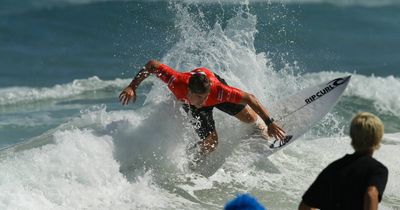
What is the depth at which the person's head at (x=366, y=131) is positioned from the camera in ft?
10.8

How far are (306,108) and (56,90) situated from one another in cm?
714

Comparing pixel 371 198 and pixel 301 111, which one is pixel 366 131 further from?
pixel 301 111

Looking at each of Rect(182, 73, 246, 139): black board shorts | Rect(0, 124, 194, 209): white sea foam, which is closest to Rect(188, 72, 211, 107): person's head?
Rect(182, 73, 246, 139): black board shorts

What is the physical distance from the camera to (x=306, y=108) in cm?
837

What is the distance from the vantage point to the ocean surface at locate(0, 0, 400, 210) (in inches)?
284

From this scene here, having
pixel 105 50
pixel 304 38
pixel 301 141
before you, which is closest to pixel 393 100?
pixel 301 141

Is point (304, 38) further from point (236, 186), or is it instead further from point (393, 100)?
point (236, 186)

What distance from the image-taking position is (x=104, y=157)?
7582 millimetres

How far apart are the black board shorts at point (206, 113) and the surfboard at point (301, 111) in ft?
1.05

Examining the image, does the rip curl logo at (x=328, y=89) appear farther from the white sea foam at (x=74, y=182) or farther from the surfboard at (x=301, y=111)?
the white sea foam at (x=74, y=182)

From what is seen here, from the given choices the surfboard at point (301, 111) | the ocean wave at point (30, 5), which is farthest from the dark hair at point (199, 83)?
the ocean wave at point (30, 5)

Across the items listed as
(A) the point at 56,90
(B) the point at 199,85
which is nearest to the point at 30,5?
(A) the point at 56,90

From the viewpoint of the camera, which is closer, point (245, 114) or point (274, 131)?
point (274, 131)

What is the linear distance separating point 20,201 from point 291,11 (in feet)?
52.7
